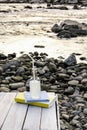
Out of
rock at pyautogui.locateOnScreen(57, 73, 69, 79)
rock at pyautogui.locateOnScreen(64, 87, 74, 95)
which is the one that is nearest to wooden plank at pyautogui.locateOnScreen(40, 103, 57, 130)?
rock at pyautogui.locateOnScreen(64, 87, 74, 95)

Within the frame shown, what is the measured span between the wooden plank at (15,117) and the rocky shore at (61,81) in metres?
2.44

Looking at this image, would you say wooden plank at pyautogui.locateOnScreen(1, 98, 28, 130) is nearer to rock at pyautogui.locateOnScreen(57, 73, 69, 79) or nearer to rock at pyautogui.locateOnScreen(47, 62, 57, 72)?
rock at pyautogui.locateOnScreen(57, 73, 69, 79)

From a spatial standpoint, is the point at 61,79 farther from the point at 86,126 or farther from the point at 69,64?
the point at 86,126

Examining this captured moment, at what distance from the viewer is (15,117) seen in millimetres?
4082

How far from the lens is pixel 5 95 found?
4891 millimetres

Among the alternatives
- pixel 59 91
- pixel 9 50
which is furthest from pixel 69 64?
pixel 9 50

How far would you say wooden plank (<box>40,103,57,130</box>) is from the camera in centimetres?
382

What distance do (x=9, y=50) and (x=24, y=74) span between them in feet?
14.4

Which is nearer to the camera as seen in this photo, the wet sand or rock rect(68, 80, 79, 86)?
rock rect(68, 80, 79, 86)

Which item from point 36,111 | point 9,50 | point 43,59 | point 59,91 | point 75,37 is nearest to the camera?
point 36,111

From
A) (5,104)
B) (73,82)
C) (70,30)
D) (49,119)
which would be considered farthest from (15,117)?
(70,30)

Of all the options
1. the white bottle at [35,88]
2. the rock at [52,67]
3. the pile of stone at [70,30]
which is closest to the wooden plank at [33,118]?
the white bottle at [35,88]

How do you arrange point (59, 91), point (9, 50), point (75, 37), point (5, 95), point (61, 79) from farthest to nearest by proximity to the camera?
point (75, 37), point (9, 50), point (61, 79), point (59, 91), point (5, 95)

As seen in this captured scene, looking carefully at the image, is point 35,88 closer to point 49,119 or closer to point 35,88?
point 35,88
